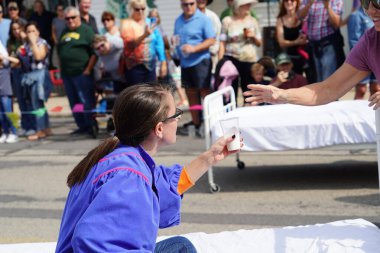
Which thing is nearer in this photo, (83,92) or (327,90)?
(327,90)

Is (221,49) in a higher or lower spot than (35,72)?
higher

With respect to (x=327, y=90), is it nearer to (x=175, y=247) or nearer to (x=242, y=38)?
(x=175, y=247)

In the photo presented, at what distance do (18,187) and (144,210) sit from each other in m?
5.67

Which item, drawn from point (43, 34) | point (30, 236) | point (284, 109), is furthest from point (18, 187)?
point (43, 34)

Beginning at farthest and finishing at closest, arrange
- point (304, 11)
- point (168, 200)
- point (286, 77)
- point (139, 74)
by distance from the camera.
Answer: point (139, 74), point (304, 11), point (286, 77), point (168, 200)

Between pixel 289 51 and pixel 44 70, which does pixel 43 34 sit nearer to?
pixel 44 70

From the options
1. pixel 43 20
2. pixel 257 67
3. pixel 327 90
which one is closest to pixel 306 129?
pixel 327 90

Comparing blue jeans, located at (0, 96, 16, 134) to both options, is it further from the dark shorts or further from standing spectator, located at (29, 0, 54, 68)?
standing spectator, located at (29, 0, 54, 68)

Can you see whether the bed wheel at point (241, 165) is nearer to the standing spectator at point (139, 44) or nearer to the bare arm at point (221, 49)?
the bare arm at point (221, 49)

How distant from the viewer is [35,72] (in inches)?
451

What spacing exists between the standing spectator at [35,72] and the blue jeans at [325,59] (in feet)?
12.8

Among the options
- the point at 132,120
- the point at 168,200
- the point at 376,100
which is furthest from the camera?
the point at 376,100

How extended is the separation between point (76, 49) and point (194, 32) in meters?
1.94

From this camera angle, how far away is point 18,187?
8.40 metres
